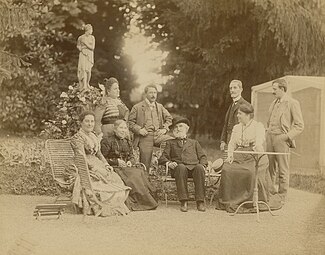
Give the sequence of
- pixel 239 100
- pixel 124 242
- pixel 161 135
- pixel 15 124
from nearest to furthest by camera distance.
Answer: pixel 124 242 < pixel 15 124 < pixel 239 100 < pixel 161 135

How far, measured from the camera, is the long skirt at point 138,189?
3.27m

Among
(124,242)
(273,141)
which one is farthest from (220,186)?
(124,242)

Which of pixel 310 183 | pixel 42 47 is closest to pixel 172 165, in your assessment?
pixel 310 183

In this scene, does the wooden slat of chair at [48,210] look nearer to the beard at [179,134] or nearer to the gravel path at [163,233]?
the gravel path at [163,233]

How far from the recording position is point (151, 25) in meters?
3.00

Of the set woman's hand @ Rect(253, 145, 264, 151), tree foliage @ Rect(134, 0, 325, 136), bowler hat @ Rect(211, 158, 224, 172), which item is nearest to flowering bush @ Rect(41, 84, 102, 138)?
tree foliage @ Rect(134, 0, 325, 136)

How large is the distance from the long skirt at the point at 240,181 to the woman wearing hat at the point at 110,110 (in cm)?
61

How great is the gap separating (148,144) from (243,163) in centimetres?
52

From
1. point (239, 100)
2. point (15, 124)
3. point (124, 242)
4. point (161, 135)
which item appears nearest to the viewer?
point (124, 242)

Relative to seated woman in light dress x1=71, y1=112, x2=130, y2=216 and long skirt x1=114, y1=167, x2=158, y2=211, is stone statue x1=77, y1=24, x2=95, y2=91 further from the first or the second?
long skirt x1=114, y1=167, x2=158, y2=211

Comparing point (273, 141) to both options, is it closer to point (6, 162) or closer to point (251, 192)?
point (251, 192)

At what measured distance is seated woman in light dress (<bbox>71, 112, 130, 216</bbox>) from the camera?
3096 millimetres

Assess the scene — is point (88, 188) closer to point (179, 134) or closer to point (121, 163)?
point (121, 163)

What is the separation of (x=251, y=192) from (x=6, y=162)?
1.20 m
